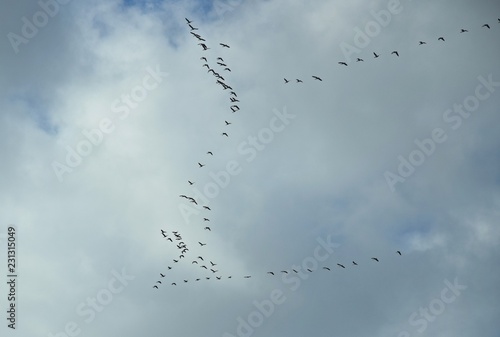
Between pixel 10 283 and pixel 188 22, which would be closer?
pixel 10 283

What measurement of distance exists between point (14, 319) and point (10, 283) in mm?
6972

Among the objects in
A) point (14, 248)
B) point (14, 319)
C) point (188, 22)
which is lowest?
point (14, 319)

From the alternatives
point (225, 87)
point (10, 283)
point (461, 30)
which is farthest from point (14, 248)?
point (461, 30)

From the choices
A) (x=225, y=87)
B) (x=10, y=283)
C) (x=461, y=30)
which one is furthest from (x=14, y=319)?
(x=461, y=30)

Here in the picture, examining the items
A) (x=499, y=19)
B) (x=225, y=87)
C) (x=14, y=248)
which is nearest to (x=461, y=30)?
(x=499, y=19)

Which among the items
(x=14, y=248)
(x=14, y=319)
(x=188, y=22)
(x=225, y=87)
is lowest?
(x=14, y=319)

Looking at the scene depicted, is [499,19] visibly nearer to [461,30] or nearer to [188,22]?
[461,30]

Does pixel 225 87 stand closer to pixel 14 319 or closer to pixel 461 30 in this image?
pixel 461 30

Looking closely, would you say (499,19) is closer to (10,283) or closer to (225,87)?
(225,87)

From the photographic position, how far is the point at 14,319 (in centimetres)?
12988

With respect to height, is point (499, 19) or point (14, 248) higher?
point (499, 19)

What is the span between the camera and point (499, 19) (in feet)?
419

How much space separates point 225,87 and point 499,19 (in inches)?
2111

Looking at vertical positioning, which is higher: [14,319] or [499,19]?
[499,19]
